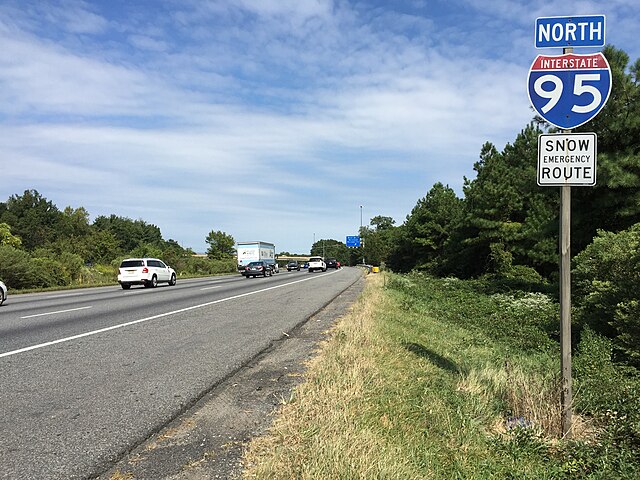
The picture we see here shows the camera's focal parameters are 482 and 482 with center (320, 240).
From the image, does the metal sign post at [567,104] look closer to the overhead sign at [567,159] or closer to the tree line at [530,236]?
the overhead sign at [567,159]

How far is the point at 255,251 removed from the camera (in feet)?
180

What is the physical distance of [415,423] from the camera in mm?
4305

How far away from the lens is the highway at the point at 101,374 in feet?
13.3

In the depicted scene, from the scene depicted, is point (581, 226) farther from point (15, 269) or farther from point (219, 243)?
point (219, 243)

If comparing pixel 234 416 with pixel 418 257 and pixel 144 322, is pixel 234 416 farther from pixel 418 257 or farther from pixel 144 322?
pixel 418 257

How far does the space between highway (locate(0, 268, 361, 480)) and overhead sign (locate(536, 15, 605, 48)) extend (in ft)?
17.1

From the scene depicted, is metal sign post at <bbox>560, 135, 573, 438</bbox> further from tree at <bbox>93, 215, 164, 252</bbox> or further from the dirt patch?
tree at <bbox>93, 215, 164, 252</bbox>

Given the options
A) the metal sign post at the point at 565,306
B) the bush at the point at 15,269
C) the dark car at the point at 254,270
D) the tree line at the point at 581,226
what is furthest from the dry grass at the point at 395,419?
the dark car at the point at 254,270

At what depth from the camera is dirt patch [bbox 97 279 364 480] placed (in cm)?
359

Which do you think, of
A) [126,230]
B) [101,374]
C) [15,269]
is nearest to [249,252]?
[15,269]

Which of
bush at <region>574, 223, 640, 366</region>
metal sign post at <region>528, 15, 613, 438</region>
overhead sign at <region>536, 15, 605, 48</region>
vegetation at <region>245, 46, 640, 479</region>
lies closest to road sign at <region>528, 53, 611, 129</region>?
metal sign post at <region>528, 15, 613, 438</region>

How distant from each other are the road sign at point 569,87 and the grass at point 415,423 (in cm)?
257

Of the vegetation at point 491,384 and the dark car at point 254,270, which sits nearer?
the vegetation at point 491,384

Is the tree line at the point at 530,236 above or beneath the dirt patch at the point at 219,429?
above
